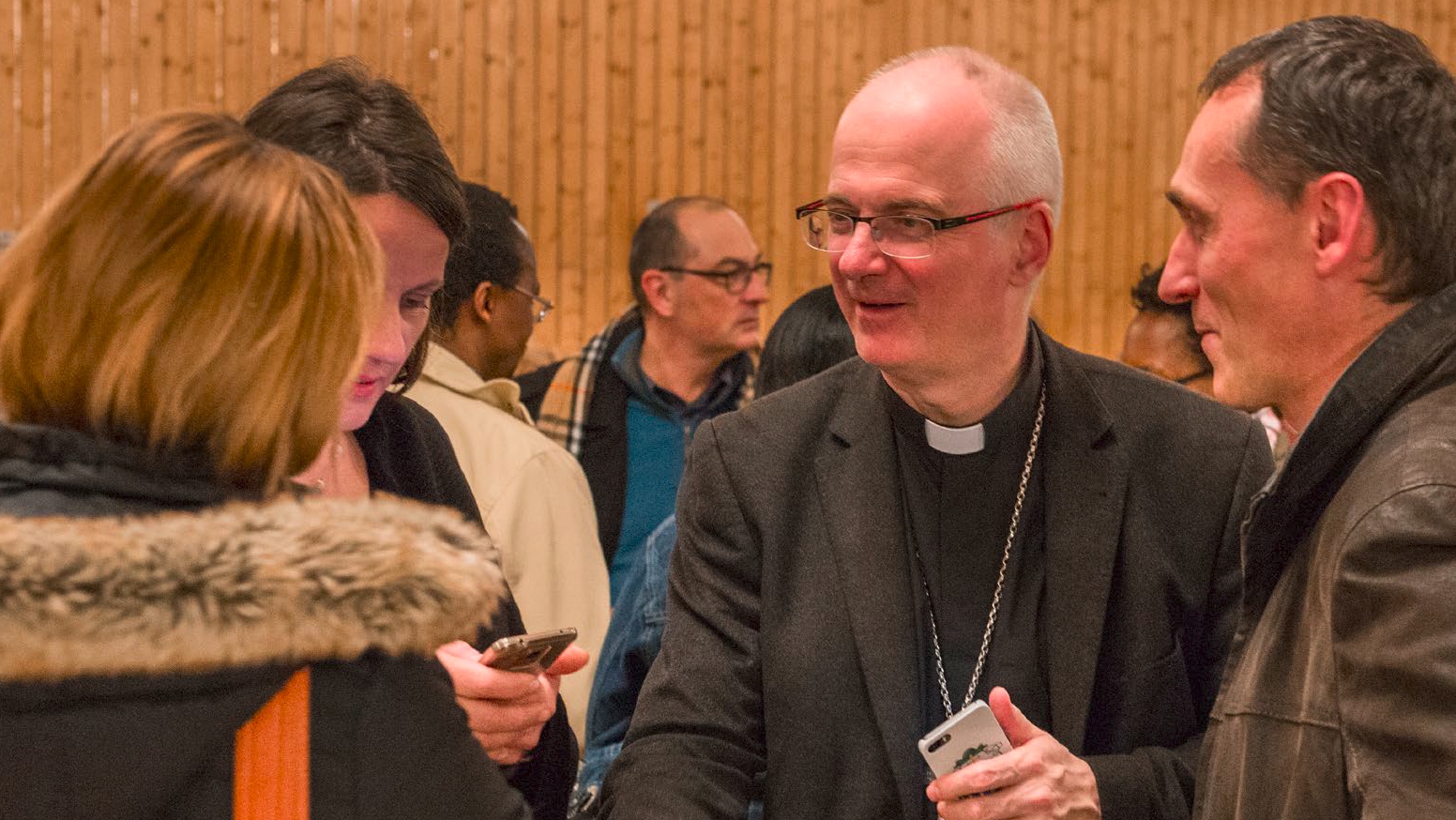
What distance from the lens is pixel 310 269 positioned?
48.2 inches

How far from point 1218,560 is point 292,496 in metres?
1.43

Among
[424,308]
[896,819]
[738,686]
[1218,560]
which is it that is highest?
[424,308]

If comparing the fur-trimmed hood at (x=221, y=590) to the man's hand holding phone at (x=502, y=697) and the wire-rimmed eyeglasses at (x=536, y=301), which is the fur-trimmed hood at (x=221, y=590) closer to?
the man's hand holding phone at (x=502, y=697)

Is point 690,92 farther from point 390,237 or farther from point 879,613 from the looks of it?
point 879,613

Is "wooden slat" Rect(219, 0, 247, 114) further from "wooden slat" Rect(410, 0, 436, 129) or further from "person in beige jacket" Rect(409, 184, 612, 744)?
"person in beige jacket" Rect(409, 184, 612, 744)

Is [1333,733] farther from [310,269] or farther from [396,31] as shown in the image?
[396,31]

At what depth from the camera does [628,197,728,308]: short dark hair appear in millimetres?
5547

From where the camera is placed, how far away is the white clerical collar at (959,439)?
7.50 feet

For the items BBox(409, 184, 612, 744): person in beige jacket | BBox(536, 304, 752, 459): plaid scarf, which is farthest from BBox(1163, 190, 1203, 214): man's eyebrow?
BBox(536, 304, 752, 459): plaid scarf

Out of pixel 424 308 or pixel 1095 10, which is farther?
pixel 1095 10

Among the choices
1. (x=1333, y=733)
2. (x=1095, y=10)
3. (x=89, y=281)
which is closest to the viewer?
(x=89, y=281)

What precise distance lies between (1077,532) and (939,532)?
22cm

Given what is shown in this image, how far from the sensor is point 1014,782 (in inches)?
74.2

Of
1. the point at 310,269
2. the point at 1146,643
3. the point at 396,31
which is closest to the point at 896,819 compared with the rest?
the point at 1146,643
